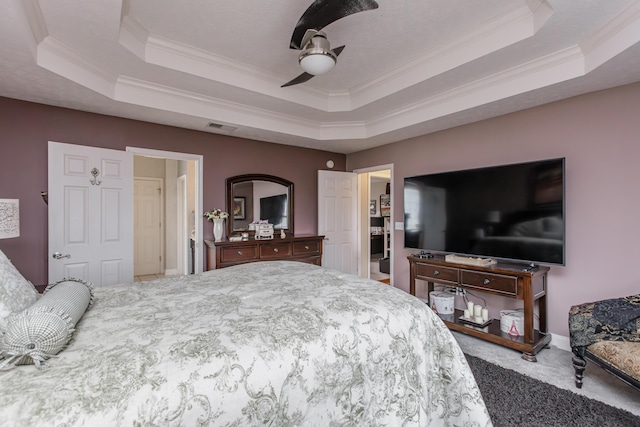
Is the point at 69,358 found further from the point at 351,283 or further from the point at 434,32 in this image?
the point at 434,32

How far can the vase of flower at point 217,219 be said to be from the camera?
12.9 ft

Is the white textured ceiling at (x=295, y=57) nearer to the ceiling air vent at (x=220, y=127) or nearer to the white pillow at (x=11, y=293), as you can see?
the ceiling air vent at (x=220, y=127)

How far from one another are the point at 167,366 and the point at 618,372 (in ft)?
8.75

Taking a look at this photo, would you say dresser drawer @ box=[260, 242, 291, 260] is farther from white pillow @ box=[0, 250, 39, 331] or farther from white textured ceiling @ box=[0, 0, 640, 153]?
white pillow @ box=[0, 250, 39, 331]

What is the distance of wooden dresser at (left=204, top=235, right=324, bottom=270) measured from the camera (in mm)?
3773

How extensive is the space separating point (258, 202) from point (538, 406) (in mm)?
3717

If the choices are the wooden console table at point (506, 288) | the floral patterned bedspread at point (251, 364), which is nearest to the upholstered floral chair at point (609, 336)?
the wooden console table at point (506, 288)

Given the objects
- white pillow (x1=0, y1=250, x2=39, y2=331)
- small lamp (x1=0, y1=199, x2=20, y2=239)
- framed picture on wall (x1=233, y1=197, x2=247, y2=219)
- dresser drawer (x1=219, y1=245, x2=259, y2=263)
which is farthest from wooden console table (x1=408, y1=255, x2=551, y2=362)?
small lamp (x1=0, y1=199, x2=20, y2=239)

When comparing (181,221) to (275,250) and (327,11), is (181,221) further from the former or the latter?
(327,11)

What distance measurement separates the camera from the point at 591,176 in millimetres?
2807

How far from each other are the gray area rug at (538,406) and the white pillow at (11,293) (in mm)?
2507

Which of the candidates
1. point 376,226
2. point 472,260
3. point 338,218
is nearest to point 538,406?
point 472,260

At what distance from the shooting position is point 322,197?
5.00 meters

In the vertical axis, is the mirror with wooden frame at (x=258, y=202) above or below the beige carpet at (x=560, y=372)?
above
